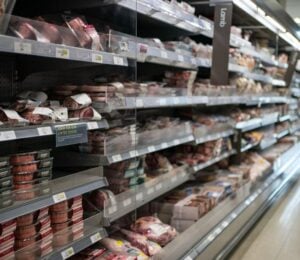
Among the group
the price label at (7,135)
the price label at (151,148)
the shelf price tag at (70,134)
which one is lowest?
the price label at (151,148)

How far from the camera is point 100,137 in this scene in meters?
2.28

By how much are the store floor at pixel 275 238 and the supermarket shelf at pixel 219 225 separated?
172 millimetres

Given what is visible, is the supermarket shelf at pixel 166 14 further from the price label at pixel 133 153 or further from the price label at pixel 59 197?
the price label at pixel 59 197

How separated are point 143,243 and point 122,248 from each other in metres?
0.17

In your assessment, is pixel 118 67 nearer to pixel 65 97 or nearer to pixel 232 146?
pixel 65 97

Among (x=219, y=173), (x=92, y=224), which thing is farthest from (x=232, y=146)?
(x=92, y=224)

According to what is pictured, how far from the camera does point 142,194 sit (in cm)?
271

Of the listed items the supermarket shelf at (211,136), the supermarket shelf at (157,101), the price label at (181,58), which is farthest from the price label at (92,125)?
the supermarket shelf at (211,136)

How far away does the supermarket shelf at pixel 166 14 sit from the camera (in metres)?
2.34

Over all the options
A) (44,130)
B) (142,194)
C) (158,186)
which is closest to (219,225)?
(158,186)

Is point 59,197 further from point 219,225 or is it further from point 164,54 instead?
point 219,225

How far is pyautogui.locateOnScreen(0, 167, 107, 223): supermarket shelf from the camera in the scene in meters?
1.63

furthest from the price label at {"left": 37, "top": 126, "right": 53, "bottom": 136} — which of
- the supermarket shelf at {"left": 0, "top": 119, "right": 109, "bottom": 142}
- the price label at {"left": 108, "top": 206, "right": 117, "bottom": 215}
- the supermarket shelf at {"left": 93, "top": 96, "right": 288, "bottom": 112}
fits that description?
the price label at {"left": 108, "top": 206, "right": 117, "bottom": 215}

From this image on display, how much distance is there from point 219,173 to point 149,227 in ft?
6.75
